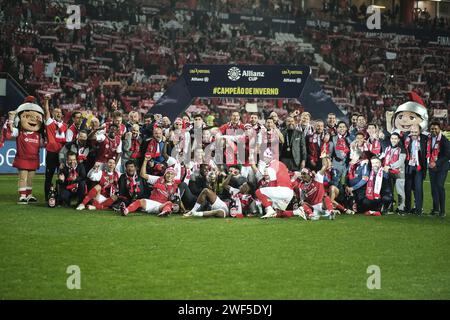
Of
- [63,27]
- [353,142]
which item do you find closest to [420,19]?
[63,27]

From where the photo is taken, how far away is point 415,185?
39.9ft

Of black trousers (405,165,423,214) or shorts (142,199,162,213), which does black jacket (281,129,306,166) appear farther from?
shorts (142,199,162,213)

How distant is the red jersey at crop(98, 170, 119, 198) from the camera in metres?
12.2

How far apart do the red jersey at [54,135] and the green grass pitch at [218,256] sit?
1514mm

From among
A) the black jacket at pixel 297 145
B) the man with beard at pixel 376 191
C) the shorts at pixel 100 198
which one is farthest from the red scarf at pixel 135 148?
the man with beard at pixel 376 191

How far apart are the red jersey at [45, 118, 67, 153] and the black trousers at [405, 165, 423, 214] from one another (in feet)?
20.2

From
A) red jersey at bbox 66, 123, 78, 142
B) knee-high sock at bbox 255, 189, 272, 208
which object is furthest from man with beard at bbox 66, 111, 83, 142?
knee-high sock at bbox 255, 189, 272, 208

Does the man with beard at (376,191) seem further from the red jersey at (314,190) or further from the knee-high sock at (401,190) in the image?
the red jersey at (314,190)

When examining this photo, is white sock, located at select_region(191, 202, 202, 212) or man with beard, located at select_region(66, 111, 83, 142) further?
man with beard, located at select_region(66, 111, 83, 142)

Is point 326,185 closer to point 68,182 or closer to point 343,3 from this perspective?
point 68,182

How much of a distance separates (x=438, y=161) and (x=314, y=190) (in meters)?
2.30

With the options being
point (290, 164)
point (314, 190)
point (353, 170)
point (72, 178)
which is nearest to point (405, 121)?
point (353, 170)

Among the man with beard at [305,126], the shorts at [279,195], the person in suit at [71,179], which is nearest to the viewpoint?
the shorts at [279,195]

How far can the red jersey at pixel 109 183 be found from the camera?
40.0ft
